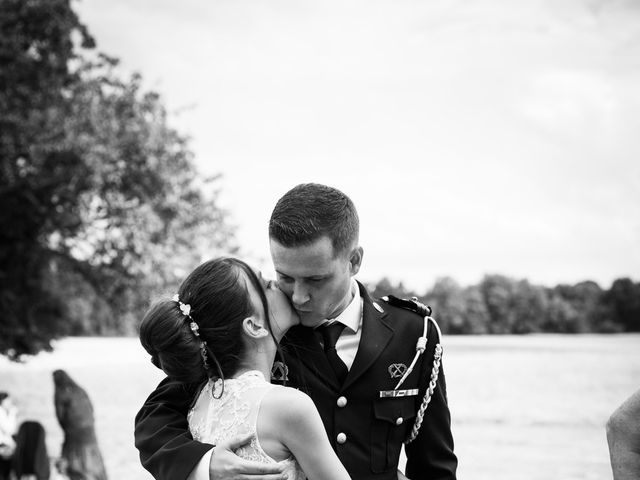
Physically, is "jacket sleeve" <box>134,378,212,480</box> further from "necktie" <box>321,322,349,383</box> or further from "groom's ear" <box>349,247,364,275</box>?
"groom's ear" <box>349,247,364,275</box>

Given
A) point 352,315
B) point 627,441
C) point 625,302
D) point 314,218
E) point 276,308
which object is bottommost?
point 625,302

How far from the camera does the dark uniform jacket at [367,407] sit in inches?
112

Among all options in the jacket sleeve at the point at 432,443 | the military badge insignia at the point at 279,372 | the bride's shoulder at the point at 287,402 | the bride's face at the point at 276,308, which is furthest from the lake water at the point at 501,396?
the bride's shoulder at the point at 287,402

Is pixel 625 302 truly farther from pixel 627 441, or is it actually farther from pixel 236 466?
pixel 236 466

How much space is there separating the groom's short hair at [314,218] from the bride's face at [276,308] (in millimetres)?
176

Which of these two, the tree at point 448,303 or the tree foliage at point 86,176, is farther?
the tree at point 448,303

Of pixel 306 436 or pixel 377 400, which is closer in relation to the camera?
pixel 306 436

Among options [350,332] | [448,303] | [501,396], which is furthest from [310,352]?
[448,303]

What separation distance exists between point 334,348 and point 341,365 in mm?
77

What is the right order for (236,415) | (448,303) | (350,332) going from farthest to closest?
1. (448,303)
2. (350,332)
3. (236,415)

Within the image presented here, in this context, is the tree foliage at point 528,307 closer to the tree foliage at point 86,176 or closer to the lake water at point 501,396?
the lake water at point 501,396

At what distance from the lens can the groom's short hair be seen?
9.23 ft

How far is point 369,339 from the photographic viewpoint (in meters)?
2.95

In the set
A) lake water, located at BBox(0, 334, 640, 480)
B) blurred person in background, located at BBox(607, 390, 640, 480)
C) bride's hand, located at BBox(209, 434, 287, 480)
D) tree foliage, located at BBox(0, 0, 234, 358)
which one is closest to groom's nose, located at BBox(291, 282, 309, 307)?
bride's hand, located at BBox(209, 434, 287, 480)
